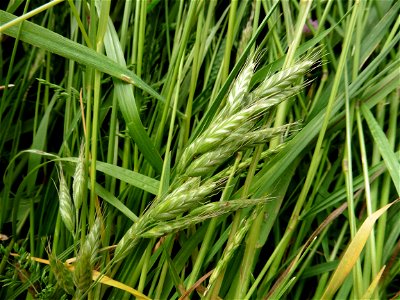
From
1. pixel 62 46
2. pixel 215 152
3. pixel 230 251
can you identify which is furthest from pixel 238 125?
pixel 62 46

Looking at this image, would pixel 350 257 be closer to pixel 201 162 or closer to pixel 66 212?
pixel 201 162

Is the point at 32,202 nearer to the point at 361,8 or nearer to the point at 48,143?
the point at 48,143

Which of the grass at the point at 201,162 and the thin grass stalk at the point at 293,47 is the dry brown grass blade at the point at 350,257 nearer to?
the grass at the point at 201,162

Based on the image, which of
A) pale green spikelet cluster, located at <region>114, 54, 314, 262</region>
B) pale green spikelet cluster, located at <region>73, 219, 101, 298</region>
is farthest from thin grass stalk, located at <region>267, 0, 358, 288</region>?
pale green spikelet cluster, located at <region>73, 219, 101, 298</region>

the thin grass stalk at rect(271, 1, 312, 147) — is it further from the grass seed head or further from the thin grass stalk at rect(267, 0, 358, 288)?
the grass seed head

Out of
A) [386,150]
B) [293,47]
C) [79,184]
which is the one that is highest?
[293,47]

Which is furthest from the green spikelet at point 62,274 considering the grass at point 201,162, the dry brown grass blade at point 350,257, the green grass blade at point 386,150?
the green grass blade at point 386,150

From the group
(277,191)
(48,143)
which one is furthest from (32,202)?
(277,191)
